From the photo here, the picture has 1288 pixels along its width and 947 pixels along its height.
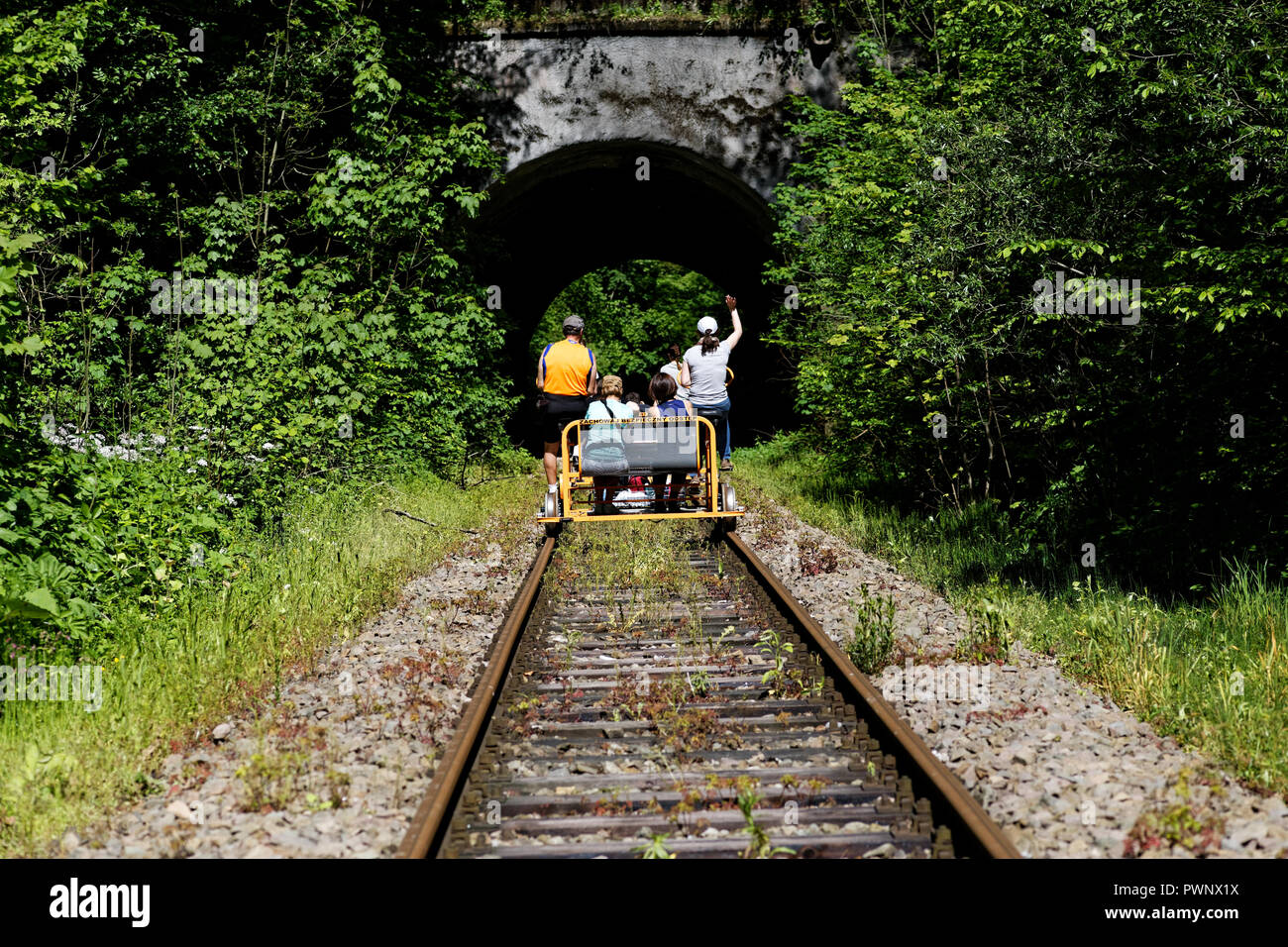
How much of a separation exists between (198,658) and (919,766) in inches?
152

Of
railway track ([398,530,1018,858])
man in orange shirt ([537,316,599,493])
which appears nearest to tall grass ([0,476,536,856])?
railway track ([398,530,1018,858])

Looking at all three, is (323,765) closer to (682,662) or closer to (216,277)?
(682,662)

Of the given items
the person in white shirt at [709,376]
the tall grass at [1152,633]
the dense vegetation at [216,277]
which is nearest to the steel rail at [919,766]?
the tall grass at [1152,633]

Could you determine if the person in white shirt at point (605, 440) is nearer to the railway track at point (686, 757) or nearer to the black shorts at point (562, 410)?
the black shorts at point (562, 410)

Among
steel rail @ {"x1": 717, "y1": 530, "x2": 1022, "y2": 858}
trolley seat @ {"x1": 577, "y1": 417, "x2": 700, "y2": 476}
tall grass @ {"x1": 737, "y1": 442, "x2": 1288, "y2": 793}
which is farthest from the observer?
trolley seat @ {"x1": 577, "y1": 417, "x2": 700, "y2": 476}

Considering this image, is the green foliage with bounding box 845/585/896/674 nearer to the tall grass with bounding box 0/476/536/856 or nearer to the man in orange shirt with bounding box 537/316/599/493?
the tall grass with bounding box 0/476/536/856

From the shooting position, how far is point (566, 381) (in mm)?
10547

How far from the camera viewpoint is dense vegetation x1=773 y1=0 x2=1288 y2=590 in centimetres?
611

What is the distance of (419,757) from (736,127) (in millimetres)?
15108

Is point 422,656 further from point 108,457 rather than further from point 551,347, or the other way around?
point 551,347

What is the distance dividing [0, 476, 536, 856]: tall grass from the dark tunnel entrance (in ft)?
26.2

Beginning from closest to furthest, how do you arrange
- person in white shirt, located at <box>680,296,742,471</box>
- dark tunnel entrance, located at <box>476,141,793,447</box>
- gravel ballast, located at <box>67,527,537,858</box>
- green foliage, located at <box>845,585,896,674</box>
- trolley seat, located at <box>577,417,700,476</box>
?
gravel ballast, located at <box>67,527,537,858</box> < green foliage, located at <box>845,585,896,674</box> < trolley seat, located at <box>577,417,700,476</box> < person in white shirt, located at <box>680,296,742,471</box> < dark tunnel entrance, located at <box>476,141,793,447</box>
